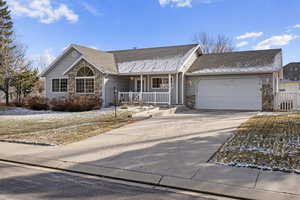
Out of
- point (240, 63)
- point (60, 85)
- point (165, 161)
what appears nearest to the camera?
point (165, 161)

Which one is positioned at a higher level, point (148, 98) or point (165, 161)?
point (148, 98)

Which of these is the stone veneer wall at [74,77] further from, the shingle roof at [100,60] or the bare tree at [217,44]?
the bare tree at [217,44]

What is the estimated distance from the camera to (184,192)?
384cm

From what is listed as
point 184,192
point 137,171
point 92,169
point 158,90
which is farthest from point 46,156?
point 158,90

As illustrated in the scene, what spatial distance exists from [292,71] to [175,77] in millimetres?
44847

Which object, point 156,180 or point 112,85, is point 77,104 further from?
point 156,180

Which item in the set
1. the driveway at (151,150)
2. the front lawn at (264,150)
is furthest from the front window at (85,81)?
the front lawn at (264,150)

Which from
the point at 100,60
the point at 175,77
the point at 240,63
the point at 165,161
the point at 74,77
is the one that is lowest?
the point at 165,161

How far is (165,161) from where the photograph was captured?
5.31m

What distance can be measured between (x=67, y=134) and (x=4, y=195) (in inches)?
190

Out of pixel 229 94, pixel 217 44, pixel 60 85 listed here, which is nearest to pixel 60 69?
pixel 60 85

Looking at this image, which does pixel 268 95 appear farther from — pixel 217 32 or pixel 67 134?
pixel 217 32

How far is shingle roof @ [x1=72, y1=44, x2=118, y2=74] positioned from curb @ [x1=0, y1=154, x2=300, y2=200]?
12.3 meters

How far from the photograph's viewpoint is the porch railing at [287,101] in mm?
14977
